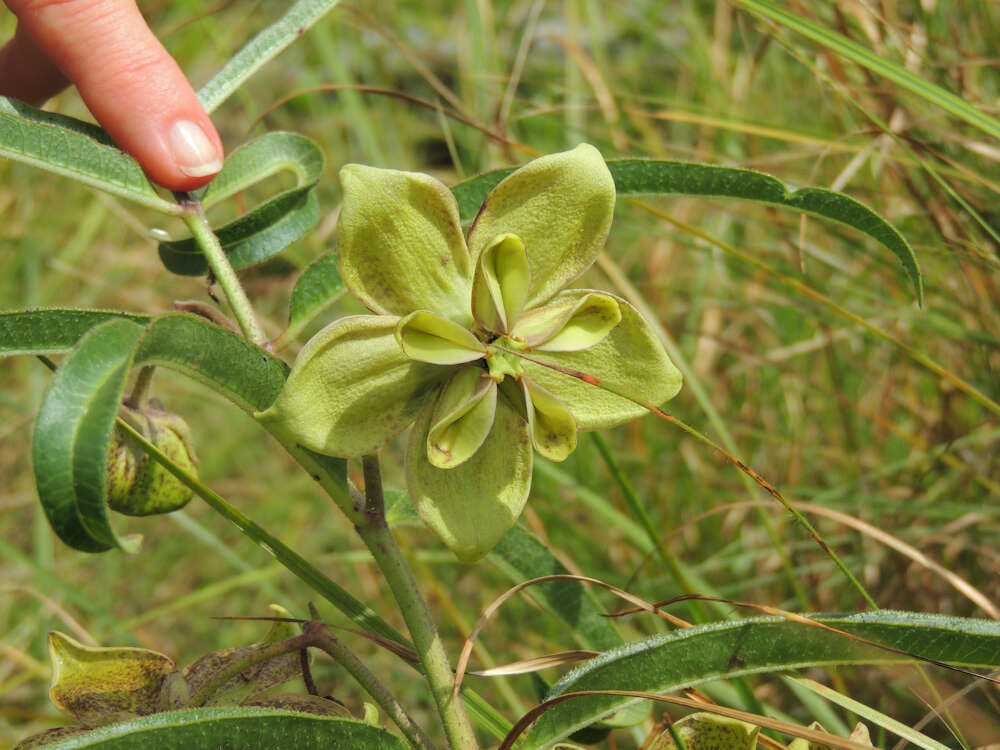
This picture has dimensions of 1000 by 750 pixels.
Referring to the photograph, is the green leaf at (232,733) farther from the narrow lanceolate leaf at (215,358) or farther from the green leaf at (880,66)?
the green leaf at (880,66)

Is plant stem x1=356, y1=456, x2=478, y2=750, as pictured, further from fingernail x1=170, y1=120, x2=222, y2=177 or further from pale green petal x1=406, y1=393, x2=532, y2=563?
fingernail x1=170, y1=120, x2=222, y2=177

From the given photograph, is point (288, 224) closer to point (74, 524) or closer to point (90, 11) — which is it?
point (90, 11)

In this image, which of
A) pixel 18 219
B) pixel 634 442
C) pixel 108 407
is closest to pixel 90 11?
pixel 108 407

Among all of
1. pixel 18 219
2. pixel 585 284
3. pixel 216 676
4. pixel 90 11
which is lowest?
pixel 585 284

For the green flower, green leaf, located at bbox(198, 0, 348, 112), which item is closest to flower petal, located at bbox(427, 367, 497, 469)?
the green flower

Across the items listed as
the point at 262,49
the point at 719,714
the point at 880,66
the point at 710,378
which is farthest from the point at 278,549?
the point at 710,378

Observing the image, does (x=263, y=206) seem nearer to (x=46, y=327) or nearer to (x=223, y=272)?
(x=223, y=272)

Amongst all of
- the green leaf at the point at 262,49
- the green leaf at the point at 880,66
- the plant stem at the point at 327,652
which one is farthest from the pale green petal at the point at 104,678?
the green leaf at the point at 880,66
